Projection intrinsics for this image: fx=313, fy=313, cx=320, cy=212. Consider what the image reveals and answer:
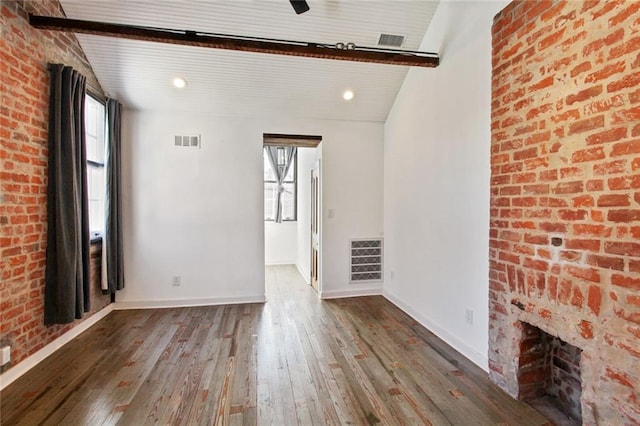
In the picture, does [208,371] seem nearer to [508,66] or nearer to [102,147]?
[102,147]

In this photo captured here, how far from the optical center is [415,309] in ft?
11.9

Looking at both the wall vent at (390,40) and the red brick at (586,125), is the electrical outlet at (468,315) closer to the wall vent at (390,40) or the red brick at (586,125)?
the red brick at (586,125)

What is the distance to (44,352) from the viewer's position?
8.75ft

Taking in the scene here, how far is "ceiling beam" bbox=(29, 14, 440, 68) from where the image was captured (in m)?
2.57

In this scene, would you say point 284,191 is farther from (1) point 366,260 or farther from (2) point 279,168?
(1) point 366,260

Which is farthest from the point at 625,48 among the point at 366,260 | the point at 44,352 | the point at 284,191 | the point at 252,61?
the point at 284,191

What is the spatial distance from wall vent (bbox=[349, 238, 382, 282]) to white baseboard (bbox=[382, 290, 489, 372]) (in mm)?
537

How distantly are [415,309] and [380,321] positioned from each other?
0.44 meters

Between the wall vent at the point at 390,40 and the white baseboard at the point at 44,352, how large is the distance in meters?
4.33

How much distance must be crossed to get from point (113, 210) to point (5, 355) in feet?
5.81

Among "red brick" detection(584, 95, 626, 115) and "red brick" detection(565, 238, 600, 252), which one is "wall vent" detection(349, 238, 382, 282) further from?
"red brick" detection(584, 95, 626, 115)

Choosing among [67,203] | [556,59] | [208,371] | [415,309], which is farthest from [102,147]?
[556,59]

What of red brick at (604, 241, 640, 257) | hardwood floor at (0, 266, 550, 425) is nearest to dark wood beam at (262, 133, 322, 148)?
hardwood floor at (0, 266, 550, 425)

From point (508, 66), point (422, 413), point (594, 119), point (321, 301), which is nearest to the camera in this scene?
point (594, 119)
